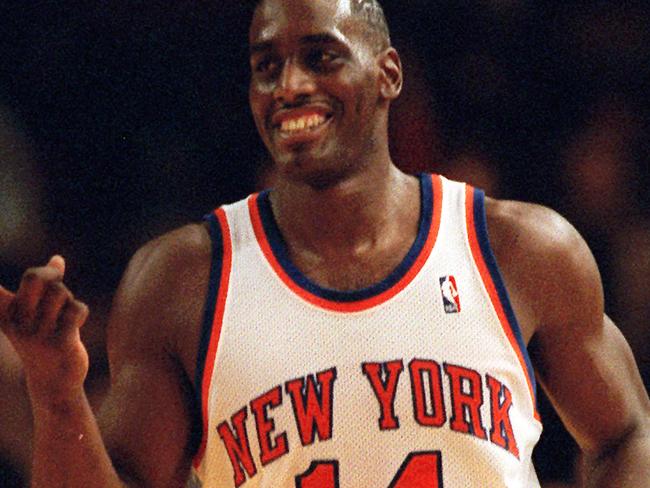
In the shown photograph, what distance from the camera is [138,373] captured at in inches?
134

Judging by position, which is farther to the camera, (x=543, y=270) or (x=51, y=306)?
(x=543, y=270)

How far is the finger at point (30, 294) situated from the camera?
8.75 feet

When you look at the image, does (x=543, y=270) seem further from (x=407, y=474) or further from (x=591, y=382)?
(x=407, y=474)

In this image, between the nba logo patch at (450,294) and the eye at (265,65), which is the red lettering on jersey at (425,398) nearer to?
the nba logo patch at (450,294)

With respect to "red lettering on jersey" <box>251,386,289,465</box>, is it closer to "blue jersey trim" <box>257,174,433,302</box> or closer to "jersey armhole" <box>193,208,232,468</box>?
"jersey armhole" <box>193,208,232,468</box>

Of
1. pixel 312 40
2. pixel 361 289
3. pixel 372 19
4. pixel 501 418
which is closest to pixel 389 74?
pixel 372 19

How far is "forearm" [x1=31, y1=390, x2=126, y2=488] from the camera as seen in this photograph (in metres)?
2.89

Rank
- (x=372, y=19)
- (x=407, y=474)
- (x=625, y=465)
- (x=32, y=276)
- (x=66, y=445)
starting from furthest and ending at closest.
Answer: (x=372, y=19)
(x=625, y=465)
(x=407, y=474)
(x=66, y=445)
(x=32, y=276)

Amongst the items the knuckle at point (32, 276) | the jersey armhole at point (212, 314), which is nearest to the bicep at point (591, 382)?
the jersey armhole at point (212, 314)

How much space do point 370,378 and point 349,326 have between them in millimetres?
140

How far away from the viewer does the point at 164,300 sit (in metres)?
3.45

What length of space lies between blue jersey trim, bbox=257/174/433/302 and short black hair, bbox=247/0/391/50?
38 centimetres

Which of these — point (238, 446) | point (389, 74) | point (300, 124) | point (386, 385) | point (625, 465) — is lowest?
point (625, 465)

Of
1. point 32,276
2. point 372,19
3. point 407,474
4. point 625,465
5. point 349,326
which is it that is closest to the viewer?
point 32,276
